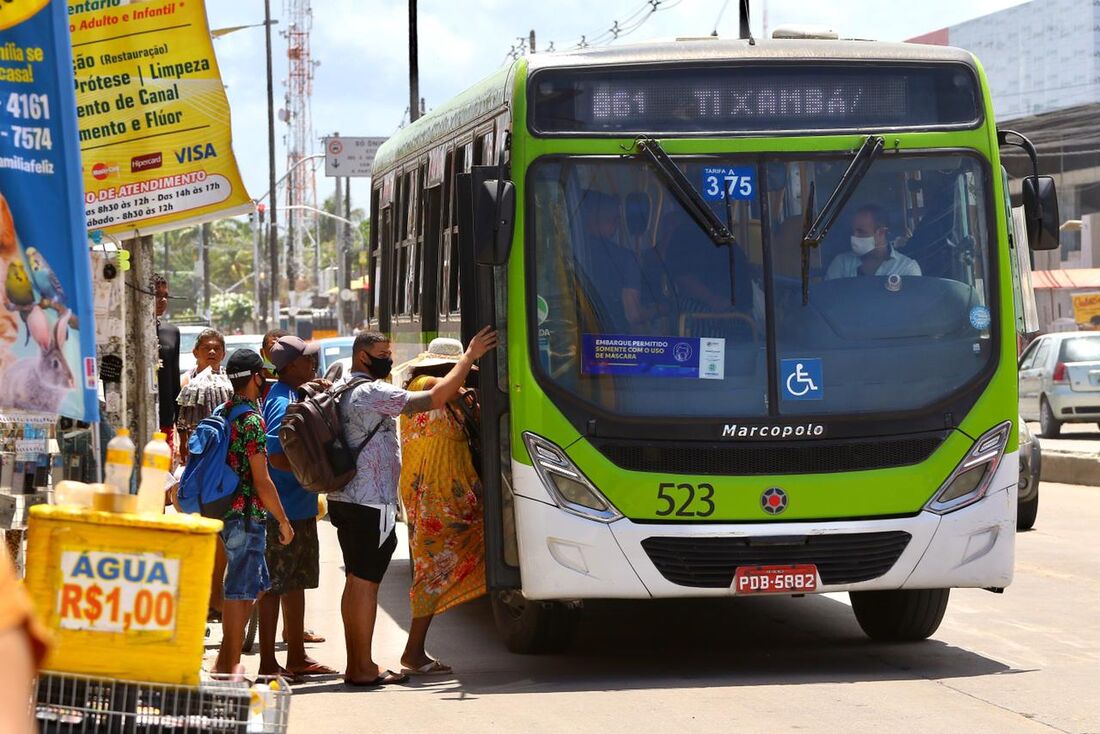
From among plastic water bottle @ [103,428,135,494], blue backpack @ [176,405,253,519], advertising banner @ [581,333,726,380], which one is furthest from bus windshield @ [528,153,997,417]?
plastic water bottle @ [103,428,135,494]

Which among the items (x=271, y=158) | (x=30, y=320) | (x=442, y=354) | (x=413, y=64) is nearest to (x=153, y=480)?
(x=30, y=320)

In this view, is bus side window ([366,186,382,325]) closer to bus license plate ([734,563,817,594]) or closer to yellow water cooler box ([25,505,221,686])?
bus license plate ([734,563,817,594])

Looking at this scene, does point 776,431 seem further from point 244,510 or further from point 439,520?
point 244,510

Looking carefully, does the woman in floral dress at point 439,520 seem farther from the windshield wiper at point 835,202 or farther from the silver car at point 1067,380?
the silver car at point 1067,380

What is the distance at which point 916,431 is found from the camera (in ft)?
29.0

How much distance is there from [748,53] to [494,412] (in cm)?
217

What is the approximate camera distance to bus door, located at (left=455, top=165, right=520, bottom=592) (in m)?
8.81

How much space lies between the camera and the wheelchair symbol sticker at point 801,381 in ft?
28.8

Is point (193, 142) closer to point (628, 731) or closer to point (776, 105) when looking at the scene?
point (776, 105)

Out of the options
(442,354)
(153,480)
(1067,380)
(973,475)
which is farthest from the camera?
(1067,380)

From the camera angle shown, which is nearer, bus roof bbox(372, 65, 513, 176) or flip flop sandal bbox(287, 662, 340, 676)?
flip flop sandal bbox(287, 662, 340, 676)

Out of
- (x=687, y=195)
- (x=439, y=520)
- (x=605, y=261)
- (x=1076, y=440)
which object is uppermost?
(x=687, y=195)

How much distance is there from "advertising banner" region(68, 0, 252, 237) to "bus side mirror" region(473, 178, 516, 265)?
281cm

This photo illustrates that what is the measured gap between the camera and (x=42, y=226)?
218 inches
